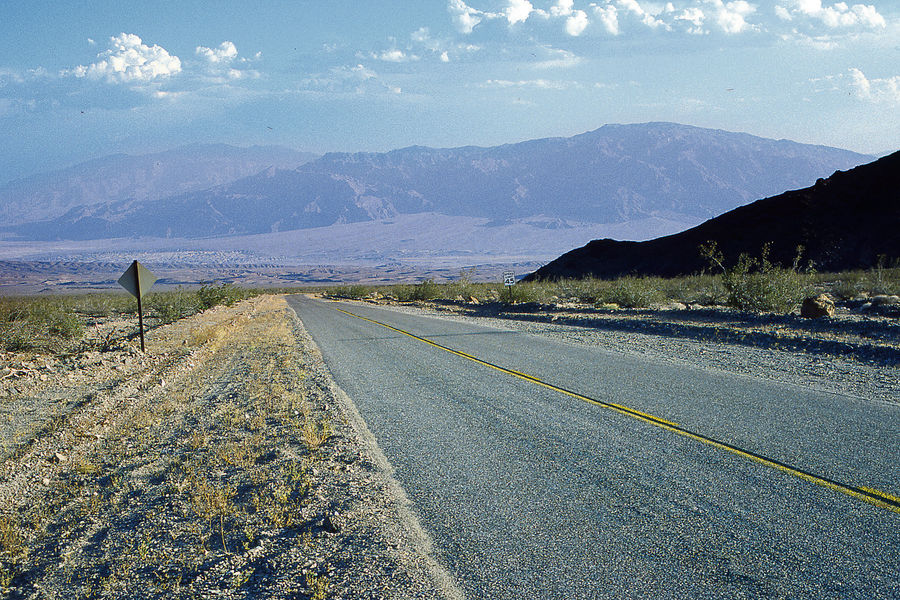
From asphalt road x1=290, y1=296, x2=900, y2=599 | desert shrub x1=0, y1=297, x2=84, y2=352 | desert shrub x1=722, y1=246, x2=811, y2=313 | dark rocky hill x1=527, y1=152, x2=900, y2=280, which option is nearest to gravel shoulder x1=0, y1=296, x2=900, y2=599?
asphalt road x1=290, y1=296, x2=900, y2=599

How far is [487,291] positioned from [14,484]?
3776 cm

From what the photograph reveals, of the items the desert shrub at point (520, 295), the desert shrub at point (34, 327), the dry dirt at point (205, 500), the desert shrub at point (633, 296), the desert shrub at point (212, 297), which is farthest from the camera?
the desert shrub at point (212, 297)

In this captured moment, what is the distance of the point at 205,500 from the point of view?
5480 millimetres

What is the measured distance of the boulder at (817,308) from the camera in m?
17.1

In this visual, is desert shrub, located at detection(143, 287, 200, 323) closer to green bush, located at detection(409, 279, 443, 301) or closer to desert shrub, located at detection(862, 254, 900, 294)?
green bush, located at detection(409, 279, 443, 301)

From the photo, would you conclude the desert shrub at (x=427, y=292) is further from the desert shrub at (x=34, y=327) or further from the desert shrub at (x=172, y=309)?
the desert shrub at (x=34, y=327)

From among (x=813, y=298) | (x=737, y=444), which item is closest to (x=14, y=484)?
(x=737, y=444)

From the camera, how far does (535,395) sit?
8891 millimetres

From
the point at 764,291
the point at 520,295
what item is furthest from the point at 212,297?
the point at 764,291

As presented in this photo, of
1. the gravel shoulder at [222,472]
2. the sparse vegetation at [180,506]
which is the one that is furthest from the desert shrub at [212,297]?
the sparse vegetation at [180,506]

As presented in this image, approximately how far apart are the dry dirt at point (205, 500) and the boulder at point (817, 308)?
14441 mm

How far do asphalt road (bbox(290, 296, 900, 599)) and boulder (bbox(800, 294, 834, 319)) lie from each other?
30.4 feet

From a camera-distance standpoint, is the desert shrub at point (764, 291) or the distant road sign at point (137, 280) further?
the desert shrub at point (764, 291)

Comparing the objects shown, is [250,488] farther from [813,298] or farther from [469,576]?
[813,298]
